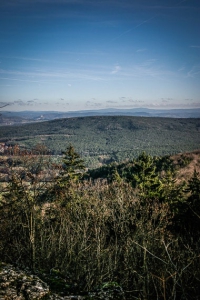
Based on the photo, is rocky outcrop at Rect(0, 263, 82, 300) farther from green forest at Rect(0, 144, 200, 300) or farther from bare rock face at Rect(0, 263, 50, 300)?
green forest at Rect(0, 144, 200, 300)

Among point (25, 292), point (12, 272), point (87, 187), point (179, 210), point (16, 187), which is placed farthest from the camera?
point (179, 210)

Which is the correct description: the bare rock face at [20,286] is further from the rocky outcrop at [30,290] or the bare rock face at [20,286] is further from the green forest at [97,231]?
the green forest at [97,231]

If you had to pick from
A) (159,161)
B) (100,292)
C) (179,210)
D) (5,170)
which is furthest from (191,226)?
(159,161)

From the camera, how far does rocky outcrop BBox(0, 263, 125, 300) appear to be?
8.72 feet

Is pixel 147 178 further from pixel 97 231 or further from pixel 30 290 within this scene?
pixel 30 290

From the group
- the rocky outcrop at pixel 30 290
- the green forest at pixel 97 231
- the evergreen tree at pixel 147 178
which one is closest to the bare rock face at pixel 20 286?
the rocky outcrop at pixel 30 290

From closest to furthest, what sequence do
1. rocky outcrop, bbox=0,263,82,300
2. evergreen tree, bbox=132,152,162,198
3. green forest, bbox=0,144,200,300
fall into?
rocky outcrop, bbox=0,263,82,300 → green forest, bbox=0,144,200,300 → evergreen tree, bbox=132,152,162,198

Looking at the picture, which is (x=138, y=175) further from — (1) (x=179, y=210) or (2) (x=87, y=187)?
(2) (x=87, y=187)

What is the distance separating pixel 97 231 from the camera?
1103 cm

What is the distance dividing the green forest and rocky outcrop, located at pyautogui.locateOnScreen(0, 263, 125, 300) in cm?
5

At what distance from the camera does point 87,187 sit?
17234 millimetres

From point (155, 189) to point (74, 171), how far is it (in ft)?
31.5

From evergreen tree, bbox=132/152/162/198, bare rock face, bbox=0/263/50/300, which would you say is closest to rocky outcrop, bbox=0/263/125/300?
bare rock face, bbox=0/263/50/300

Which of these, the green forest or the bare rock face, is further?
the green forest
